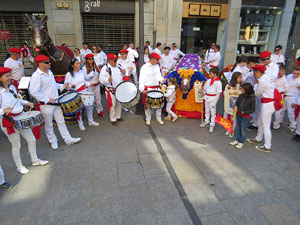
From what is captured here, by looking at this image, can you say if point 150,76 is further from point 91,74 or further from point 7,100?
point 7,100

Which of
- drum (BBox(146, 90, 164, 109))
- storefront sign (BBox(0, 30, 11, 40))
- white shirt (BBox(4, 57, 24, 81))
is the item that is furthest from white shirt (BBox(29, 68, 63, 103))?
storefront sign (BBox(0, 30, 11, 40))

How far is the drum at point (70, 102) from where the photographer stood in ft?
14.4

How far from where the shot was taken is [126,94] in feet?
16.8

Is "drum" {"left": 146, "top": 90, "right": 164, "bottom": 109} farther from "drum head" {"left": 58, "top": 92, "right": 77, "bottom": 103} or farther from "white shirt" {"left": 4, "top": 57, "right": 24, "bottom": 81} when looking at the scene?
"white shirt" {"left": 4, "top": 57, "right": 24, "bottom": 81}

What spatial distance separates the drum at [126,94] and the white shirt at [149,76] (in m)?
0.54

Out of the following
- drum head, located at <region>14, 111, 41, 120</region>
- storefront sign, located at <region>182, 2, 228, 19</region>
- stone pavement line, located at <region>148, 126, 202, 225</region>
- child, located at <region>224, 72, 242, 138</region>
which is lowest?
stone pavement line, located at <region>148, 126, 202, 225</region>

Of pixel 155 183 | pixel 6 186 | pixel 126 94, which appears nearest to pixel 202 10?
pixel 126 94

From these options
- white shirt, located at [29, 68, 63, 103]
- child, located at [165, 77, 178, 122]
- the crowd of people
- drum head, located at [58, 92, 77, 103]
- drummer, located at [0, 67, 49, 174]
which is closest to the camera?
drummer, located at [0, 67, 49, 174]

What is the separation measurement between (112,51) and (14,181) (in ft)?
33.7

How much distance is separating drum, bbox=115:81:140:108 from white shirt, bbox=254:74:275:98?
8.88 feet

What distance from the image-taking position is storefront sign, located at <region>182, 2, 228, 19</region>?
463 inches

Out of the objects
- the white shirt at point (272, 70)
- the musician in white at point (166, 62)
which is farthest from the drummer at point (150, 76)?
the musician in white at point (166, 62)

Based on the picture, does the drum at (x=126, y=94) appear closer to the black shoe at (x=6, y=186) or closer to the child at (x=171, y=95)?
the child at (x=171, y=95)

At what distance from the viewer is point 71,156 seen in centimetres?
432
